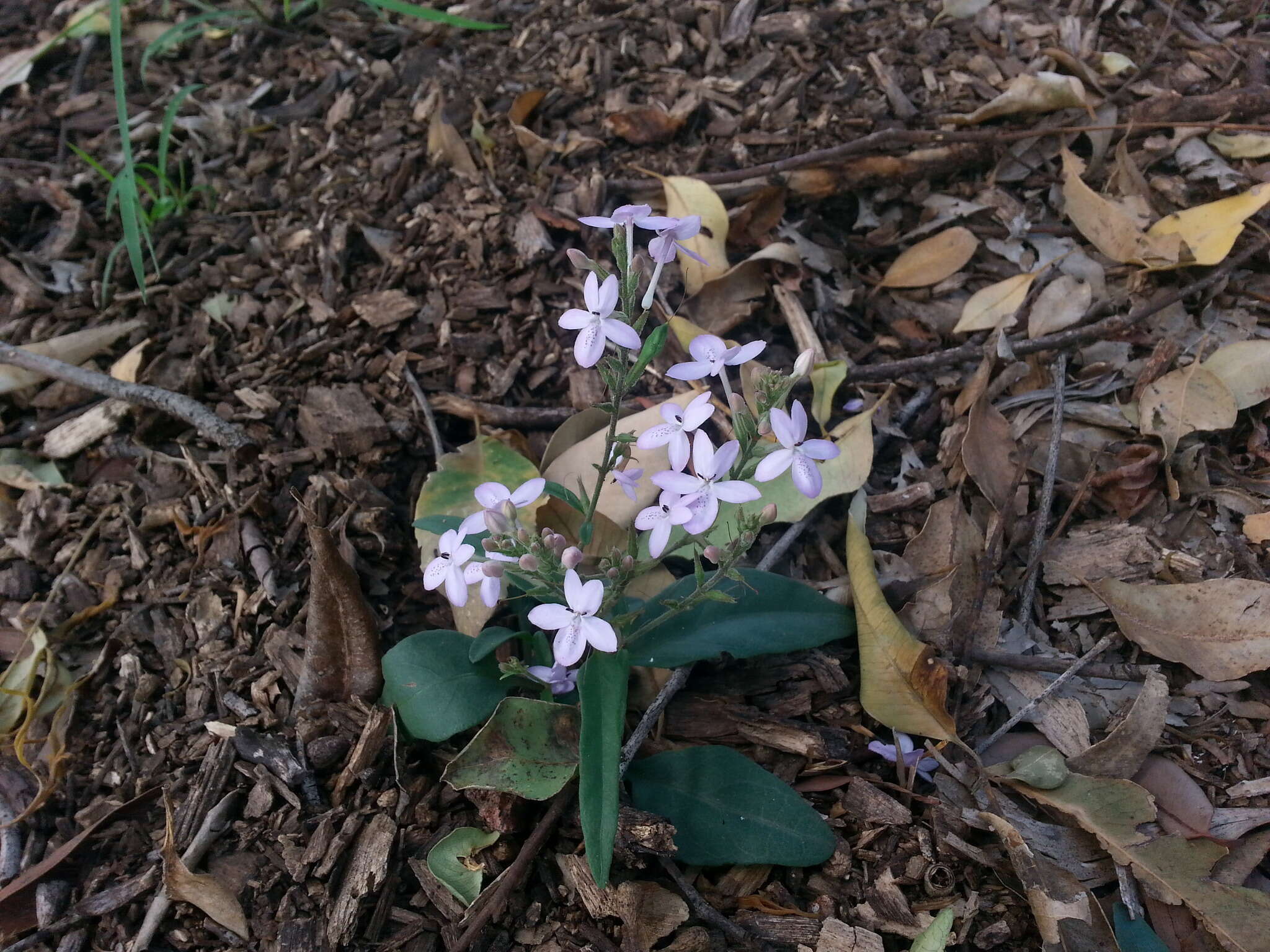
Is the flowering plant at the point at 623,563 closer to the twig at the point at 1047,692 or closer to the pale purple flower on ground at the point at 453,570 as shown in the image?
the pale purple flower on ground at the point at 453,570

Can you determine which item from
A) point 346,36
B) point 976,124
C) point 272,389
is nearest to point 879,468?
point 976,124

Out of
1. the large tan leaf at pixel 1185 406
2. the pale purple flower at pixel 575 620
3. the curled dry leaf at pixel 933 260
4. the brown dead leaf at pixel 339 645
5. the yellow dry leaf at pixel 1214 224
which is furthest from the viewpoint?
the curled dry leaf at pixel 933 260

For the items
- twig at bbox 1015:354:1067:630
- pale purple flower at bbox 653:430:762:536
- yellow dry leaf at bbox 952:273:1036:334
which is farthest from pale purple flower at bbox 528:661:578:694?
yellow dry leaf at bbox 952:273:1036:334

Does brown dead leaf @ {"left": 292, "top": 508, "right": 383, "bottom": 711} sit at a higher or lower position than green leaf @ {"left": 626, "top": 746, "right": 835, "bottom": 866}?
higher

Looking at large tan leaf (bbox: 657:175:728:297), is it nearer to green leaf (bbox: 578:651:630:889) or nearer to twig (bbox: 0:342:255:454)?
green leaf (bbox: 578:651:630:889)

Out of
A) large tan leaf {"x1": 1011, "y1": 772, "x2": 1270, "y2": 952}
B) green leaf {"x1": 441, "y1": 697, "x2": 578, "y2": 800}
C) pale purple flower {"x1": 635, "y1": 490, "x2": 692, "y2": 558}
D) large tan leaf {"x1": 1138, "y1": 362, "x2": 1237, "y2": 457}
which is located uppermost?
pale purple flower {"x1": 635, "y1": 490, "x2": 692, "y2": 558}

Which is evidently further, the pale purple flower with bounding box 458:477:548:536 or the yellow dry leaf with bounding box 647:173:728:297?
the yellow dry leaf with bounding box 647:173:728:297

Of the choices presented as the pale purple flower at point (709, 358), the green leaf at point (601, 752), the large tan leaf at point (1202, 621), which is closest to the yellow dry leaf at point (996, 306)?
the large tan leaf at point (1202, 621)
